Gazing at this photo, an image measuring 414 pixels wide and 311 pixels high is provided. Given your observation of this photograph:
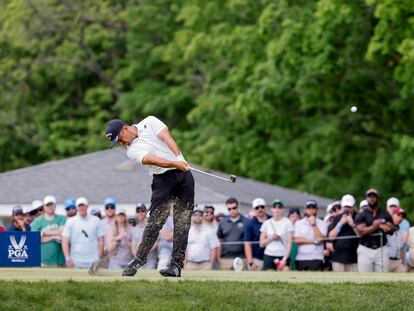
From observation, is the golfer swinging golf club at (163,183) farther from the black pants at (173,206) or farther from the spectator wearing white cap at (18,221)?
the spectator wearing white cap at (18,221)

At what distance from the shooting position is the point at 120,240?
24.9 m

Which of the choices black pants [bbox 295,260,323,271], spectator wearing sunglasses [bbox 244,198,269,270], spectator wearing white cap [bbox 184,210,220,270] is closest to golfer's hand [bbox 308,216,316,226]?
black pants [bbox 295,260,323,271]

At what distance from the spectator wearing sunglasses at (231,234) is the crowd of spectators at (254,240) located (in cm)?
2

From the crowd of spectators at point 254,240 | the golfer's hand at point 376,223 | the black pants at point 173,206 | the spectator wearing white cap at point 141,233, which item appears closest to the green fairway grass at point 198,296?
the black pants at point 173,206

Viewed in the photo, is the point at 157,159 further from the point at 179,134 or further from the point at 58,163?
the point at 179,134

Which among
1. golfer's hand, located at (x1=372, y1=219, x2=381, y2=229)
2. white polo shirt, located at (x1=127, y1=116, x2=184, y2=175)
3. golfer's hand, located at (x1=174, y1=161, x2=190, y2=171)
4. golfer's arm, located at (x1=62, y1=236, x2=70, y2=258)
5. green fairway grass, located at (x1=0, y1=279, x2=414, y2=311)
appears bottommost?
green fairway grass, located at (x1=0, y1=279, x2=414, y2=311)

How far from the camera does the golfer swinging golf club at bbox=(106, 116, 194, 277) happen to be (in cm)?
1645

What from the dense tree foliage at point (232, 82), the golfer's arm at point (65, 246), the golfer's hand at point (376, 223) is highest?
the dense tree foliage at point (232, 82)

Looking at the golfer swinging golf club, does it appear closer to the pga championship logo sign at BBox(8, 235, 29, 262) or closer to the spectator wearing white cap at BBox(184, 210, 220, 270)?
the pga championship logo sign at BBox(8, 235, 29, 262)

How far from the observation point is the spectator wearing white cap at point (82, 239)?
24.4 m

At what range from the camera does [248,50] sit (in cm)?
4166

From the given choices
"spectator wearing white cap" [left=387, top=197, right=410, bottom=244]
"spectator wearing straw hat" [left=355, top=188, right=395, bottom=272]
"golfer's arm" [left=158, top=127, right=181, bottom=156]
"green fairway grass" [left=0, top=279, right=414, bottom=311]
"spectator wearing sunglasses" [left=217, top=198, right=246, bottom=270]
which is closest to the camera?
"green fairway grass" [left=0, top=279, right=414, bottom=311]

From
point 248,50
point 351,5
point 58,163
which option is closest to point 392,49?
point 351,5

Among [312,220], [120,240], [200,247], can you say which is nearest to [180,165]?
[200,247]
